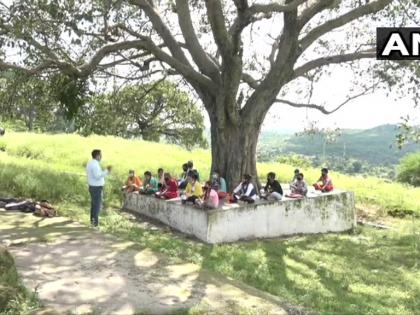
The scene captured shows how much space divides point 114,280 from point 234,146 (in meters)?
8.11

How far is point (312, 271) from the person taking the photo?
11.1 metres

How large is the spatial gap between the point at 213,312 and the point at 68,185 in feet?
35.1

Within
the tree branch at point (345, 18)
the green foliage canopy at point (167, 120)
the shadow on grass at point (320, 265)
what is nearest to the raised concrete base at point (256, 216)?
the shadow on grass at point (320, 265)

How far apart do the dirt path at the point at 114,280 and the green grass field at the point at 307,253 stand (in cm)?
88

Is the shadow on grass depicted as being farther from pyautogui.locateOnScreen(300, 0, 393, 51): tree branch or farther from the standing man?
pyautogui.locateOnScreen(300, 0, 393, 51): tree branch

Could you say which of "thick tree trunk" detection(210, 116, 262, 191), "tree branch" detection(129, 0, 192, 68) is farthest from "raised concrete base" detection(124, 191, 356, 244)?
"tree branch" detection(129, 0, 192, 68)

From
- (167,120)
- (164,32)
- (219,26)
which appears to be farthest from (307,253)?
(167,120)

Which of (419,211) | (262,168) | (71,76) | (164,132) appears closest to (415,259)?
(419,211)

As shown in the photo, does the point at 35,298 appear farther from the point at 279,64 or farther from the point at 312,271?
the point at 279,64

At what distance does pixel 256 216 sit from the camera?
1396 cm

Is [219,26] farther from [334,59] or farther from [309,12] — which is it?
[334,59]

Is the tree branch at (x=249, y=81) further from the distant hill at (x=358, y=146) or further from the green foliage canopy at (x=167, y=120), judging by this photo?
the distant hill at (x=358, y=146)

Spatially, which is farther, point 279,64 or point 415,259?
point 279,64

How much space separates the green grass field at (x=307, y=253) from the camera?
30.9ft
